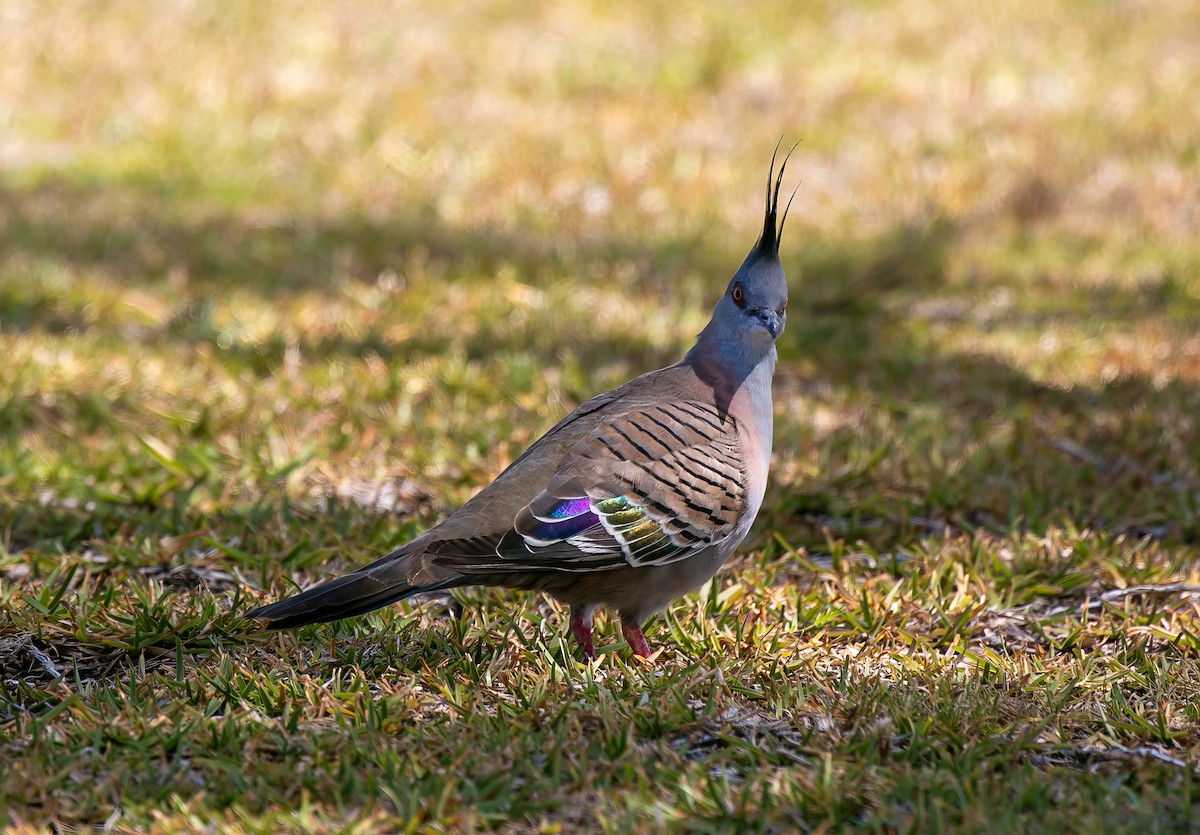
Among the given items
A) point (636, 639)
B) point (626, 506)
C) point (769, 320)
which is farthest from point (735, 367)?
point (636, 639)

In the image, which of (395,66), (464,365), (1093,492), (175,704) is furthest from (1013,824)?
(395,66)

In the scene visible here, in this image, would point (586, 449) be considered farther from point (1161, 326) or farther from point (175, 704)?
point (1161, 326)

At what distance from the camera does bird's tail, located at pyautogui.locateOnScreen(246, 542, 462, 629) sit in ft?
10.8

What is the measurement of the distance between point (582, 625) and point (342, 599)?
2.30ft

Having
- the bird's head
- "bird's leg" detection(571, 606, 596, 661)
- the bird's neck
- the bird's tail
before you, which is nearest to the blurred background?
the bird's neck

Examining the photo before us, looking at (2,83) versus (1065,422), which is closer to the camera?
(1065,422)

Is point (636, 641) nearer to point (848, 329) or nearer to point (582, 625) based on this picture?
point (582, 625)

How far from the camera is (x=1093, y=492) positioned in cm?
499

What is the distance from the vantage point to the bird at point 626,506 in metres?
3.34

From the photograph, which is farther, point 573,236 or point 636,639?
point 573,236

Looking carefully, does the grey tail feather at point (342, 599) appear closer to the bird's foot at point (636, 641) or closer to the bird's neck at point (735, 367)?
the bird's foot at point (636, 641)

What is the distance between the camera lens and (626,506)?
11.6 feet

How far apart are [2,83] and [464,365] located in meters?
5.79

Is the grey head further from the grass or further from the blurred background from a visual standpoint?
the blurred background
